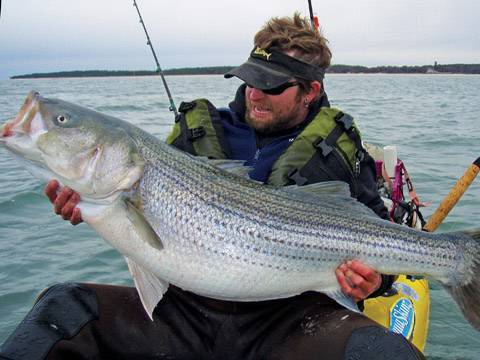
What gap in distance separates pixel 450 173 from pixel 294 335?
34.3ft

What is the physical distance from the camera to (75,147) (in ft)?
10.6

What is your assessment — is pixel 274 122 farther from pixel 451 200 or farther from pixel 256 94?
pixel 451 200

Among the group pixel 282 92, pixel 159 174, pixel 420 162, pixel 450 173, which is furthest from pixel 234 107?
pixel 420 162

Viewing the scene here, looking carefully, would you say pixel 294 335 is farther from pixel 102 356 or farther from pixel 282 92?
pixel 282 92

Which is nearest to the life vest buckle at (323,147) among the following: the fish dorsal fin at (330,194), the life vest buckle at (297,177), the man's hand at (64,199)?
the life vest buckle at (297,177)

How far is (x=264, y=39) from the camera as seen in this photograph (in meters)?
4.52

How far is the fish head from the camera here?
3150mm

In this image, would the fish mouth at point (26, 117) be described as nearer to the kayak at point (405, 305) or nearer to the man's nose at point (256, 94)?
the man's nose at point (256, 94)

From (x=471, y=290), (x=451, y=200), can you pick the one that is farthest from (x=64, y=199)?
(x=451, y=200)

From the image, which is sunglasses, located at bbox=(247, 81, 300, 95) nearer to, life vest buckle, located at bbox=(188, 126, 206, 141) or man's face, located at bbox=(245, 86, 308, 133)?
man's face, located at bbox=(245, 86, 308, 133)

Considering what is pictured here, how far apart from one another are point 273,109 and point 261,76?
0.30m

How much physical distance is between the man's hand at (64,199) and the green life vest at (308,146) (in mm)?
1219

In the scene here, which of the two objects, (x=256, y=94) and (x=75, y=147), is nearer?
(x=75, y=147)

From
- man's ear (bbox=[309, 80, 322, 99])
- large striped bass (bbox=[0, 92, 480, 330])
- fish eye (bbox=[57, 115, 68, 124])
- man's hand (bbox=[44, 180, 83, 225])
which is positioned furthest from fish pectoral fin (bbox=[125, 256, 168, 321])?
man's ear (bbox=[309, 80, 322, 99])
